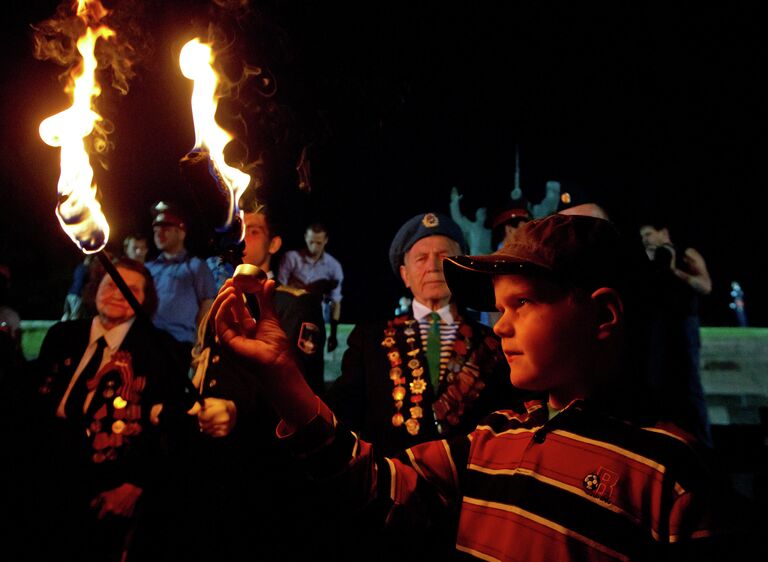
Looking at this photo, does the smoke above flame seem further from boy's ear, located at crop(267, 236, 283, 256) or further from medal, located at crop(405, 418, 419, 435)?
medal, located at crop(405, 418, 419, 435)

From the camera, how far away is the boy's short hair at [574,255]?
1.83m

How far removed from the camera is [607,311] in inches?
72.6

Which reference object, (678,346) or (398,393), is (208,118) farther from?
(678,346)

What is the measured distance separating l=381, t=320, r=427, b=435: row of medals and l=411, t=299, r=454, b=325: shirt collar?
7 cm

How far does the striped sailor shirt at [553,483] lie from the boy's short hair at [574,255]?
1.35 feet

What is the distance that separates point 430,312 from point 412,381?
1.69 ft

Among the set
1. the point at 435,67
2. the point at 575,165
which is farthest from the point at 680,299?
the point at 575,165

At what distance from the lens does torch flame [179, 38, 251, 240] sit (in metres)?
2.14

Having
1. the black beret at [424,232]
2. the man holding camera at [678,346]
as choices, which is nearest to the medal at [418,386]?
the black beret at [424,232]

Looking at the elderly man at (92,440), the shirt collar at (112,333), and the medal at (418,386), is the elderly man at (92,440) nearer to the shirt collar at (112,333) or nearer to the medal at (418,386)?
the shirt collar at (112,333)

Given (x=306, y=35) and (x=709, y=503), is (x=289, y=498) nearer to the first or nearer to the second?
(x=709, y=503)

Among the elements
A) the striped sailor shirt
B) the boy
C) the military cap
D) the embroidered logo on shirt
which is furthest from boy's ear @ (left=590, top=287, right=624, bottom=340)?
the military cap

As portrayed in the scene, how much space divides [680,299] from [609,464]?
179 inches

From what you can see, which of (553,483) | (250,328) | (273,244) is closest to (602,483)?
(553,483)
